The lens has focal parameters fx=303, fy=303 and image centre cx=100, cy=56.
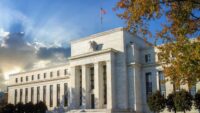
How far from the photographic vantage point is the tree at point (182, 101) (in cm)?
4594

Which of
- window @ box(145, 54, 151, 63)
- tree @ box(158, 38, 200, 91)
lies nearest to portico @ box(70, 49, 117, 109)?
window @ box(145, 54, 151, 63)

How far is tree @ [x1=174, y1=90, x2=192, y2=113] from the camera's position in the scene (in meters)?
45.9

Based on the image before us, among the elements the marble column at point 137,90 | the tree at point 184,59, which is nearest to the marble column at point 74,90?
the marble column at point 137,90

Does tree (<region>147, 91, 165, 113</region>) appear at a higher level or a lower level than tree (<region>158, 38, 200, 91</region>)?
lower

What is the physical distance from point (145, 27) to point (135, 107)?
37000mm

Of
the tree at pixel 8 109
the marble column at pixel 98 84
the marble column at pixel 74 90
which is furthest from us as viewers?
the tree at pixel 8 109

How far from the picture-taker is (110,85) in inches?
2260

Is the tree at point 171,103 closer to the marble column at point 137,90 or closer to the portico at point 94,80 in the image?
the marble column at point 137,90

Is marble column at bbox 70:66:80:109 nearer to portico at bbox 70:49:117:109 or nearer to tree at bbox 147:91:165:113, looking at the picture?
portico at bbox 70:49:117:109

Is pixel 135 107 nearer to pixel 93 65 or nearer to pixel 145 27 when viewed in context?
pixel 93 65

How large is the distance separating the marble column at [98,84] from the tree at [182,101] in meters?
16.9

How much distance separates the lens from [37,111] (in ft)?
224

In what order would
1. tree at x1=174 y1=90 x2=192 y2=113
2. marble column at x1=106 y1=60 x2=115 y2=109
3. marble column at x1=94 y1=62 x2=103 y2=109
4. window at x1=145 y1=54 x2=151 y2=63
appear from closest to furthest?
1. tree at x1=174 y1=90 x2=192 y2=113
2. marble column at x1=106 y1=60 x2=115 y2=109
3. marble column at x1=94 y1=62 x2=103 y2=109
4. window at x1=145 y1=54 x2=151 y2=63

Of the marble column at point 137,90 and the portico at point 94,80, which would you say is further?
the portico at point 94,80
